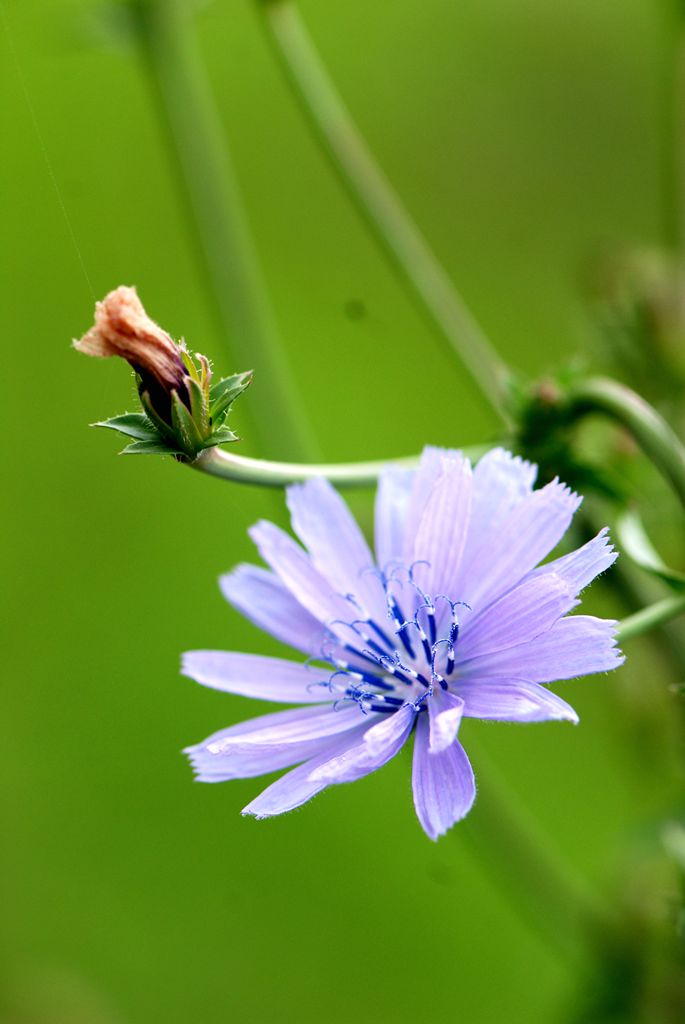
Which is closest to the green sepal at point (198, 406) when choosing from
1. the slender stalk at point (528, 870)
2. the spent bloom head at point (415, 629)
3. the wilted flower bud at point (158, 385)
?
the wilted flower bud at point (158, 385)

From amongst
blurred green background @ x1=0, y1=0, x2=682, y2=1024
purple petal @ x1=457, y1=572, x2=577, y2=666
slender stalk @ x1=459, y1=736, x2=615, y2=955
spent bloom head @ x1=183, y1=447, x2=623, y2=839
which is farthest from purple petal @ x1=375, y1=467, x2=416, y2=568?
blurred green background @ x1=0, y1=0, x2=682, y2=1024

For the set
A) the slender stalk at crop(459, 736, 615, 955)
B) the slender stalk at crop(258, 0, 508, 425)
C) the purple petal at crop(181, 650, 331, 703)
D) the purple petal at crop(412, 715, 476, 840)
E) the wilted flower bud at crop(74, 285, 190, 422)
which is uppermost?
the slender stalk at crop(258, 0, 508, 425)

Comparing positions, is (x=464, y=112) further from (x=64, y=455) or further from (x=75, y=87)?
(x=64, y=455)

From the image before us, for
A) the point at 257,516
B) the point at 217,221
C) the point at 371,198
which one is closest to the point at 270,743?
the point at 371,198

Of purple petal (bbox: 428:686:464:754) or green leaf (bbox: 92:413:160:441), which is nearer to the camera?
purple petal (bbox: 428:686:464:754)

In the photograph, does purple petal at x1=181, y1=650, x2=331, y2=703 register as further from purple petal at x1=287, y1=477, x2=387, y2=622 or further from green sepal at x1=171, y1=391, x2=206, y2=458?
green sepal at x1=171, y1=391, x2=206, y2=458

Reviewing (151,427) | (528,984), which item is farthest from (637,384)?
(528,984)
